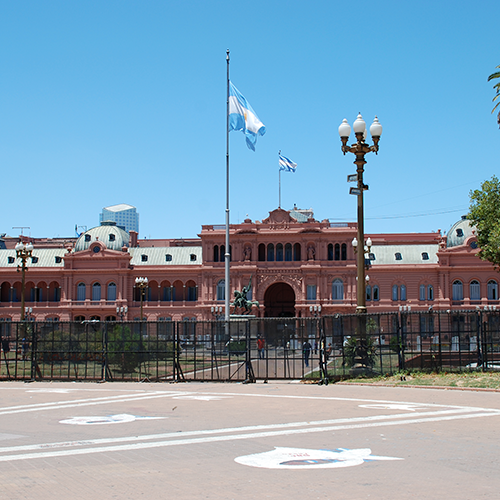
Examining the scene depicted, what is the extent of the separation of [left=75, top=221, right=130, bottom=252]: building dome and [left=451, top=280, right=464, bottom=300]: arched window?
3988 cm

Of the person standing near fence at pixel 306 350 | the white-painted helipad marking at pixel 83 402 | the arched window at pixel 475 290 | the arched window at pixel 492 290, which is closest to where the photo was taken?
the white-painted helipad marking at pixel 83 402

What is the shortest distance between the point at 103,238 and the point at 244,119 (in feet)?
150

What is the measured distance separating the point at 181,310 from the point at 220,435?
221ft

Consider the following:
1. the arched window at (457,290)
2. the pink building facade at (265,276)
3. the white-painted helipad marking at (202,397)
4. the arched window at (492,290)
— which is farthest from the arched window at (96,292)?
the white-painted helipad marking at (202,397)

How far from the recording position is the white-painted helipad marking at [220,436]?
34.3 feet

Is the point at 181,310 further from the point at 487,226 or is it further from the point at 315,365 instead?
the point at 315,365

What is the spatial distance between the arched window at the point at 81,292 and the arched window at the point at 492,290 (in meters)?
46.2

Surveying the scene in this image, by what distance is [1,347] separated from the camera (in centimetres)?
2556

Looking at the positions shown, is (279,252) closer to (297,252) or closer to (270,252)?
(270,252)

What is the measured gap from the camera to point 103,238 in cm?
8350

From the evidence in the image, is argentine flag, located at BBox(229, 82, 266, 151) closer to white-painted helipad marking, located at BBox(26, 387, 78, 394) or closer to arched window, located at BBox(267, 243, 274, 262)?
white-painted helipad marking, located at BBox(26, 387, 78, 394)

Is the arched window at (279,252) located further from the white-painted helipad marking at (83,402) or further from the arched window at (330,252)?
the white-painted helipad marking at (83,402)

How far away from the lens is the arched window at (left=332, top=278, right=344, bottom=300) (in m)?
75.6

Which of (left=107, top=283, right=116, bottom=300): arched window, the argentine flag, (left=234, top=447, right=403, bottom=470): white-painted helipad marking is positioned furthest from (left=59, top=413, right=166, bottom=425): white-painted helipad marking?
(left=107, top=283, right=116, bottom=300): arched window
